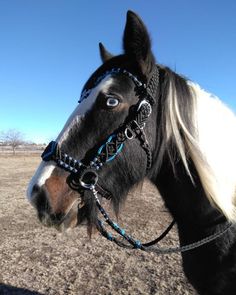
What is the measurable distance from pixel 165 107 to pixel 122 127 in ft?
1.11

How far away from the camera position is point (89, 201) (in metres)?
1.94

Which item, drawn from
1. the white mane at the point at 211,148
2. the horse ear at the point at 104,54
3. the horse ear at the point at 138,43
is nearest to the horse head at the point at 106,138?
the horse ear at the point at 138,43

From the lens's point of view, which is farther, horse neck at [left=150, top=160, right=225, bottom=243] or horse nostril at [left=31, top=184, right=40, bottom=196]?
horse neck at [left=150, top=160, right=225, bottom=243]

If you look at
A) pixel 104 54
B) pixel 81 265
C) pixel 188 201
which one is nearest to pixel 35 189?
pixel 188 201

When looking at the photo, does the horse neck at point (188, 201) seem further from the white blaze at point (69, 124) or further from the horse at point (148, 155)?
the white blaze at point (69, 124)

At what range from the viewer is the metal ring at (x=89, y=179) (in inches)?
73.2

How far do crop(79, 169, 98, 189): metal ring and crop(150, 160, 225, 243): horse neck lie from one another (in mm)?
464

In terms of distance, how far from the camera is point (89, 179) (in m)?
1.89

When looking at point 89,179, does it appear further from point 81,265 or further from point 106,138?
point 81,265

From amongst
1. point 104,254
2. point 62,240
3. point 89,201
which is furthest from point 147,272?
point 89,201

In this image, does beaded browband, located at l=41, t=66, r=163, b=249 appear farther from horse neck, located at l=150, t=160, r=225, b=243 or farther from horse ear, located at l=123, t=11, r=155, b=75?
horse neck, located at l=150, t=160, r=225, b=243

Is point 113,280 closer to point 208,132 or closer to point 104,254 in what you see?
point 104,254

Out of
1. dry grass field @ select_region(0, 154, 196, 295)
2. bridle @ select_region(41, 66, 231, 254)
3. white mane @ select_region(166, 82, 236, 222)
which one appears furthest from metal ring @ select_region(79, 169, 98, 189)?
dry grass field @ select_region(0, 154, 196, 295)

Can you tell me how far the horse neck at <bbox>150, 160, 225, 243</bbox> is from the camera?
82.0 inches
